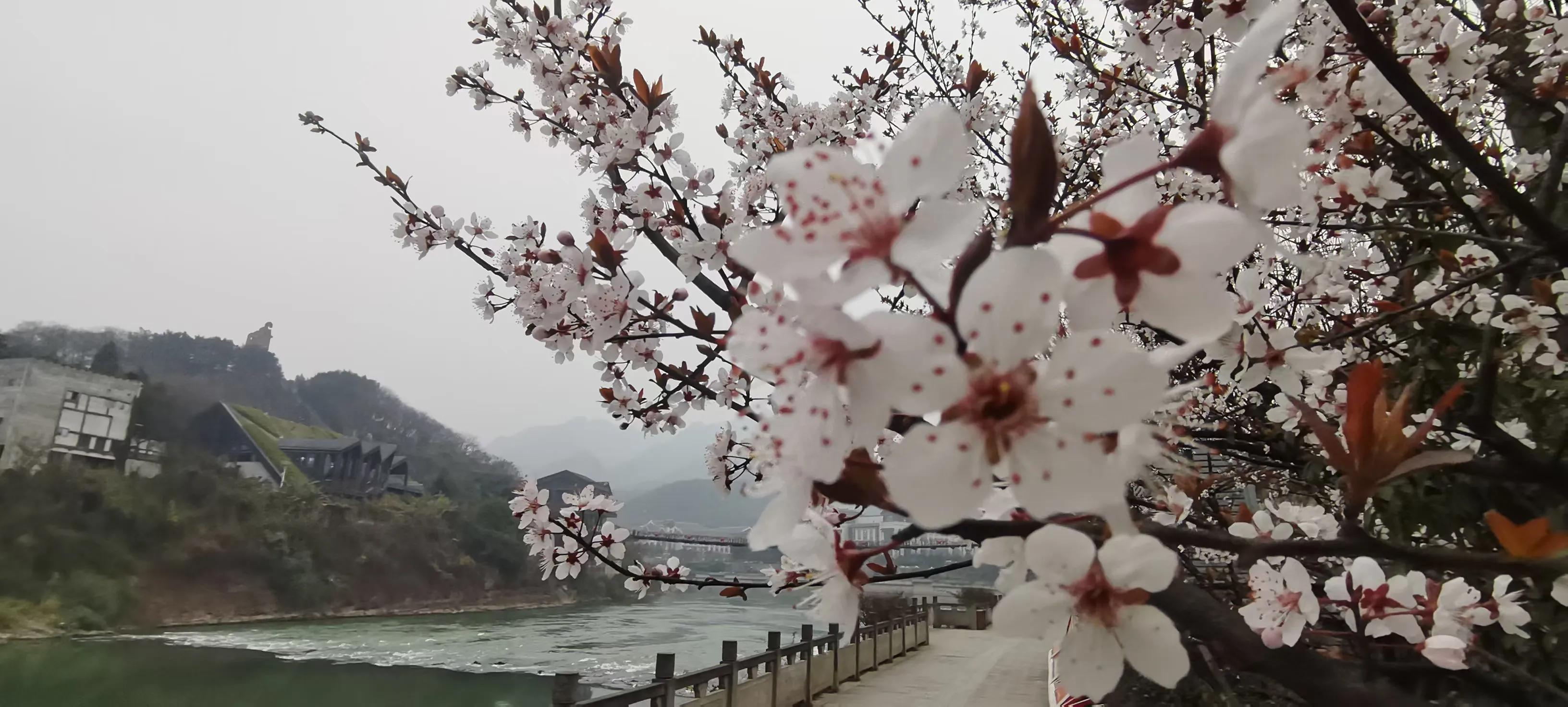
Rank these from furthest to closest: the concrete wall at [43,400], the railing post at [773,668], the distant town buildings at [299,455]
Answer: the distant town buildings at [299,455] < the concrete wall at [43,400] < the railing post at [773,668]

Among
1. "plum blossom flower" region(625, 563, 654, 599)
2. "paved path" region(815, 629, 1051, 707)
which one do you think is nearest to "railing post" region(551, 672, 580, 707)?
"plum blossom flower" region(625, 563, 654, 599)

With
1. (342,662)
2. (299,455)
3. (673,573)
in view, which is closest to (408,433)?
(299,455)

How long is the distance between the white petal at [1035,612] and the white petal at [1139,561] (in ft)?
0.13

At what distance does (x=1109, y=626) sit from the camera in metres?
0.44

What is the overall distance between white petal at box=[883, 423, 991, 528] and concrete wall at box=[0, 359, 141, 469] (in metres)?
23.5

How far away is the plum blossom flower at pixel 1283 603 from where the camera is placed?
0.92m

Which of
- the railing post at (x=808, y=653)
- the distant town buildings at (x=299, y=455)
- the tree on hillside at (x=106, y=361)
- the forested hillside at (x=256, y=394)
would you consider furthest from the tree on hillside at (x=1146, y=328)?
the tree on hillside at (x=106, y=361)

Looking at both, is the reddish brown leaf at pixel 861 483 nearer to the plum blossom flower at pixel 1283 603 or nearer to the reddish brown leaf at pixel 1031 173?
the reddish brown leaf at pixel 1031 173

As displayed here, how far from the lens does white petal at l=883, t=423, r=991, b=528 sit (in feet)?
1.08

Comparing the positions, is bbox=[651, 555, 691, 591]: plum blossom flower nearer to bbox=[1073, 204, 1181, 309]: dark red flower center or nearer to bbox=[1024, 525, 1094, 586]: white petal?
bbox=[1024, 525, 1094, 586]: white petal

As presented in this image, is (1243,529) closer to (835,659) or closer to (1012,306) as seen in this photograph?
(1012,306)

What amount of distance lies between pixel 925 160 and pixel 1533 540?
0.44 metres

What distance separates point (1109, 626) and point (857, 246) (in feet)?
0.95

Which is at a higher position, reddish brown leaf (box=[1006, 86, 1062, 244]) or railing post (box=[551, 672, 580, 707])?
reddish brown leaf (box=[1006, 86, 1062, 244])
